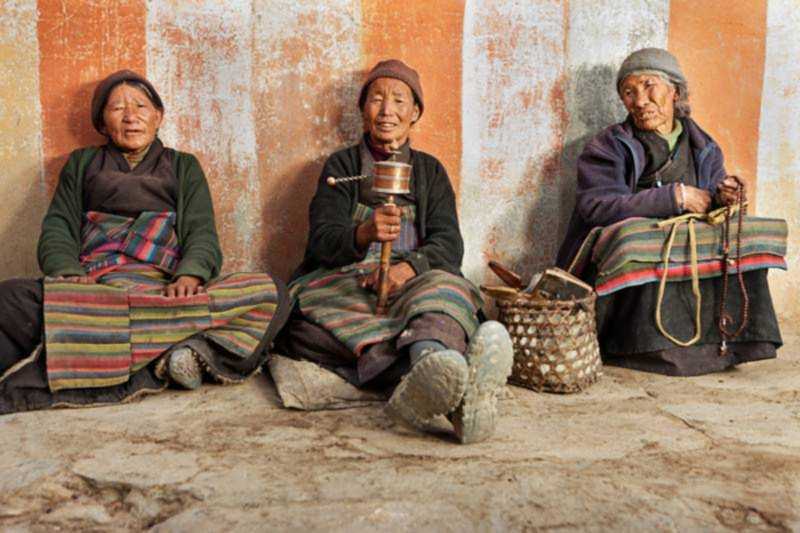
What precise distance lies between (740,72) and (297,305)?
2.85m

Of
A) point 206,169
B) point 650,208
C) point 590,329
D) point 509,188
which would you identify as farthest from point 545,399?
point 206,169

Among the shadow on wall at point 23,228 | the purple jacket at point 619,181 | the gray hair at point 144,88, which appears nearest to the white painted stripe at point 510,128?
the purple jacket at point 619,181

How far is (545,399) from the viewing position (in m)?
3.30

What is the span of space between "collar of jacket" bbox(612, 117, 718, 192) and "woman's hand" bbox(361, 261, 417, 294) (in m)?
1.24

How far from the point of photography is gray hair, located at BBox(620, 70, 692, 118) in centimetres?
404

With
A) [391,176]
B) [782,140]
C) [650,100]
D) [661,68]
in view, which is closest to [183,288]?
[391,176]

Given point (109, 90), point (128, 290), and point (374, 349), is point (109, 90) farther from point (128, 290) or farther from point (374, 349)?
point (374, 349)

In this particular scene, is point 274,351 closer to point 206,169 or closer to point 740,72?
point 206,169

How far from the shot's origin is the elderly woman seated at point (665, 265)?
3.69m

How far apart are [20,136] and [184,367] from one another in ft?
5.31

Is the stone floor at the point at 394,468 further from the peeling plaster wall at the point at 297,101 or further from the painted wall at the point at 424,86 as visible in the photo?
the painted wall at the point at 424,86

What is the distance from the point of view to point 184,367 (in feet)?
A: 10.7

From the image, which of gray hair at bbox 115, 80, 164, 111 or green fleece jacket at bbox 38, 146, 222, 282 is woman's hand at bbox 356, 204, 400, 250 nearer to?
green fleece jacket at bbox 38, 146, 222, 282

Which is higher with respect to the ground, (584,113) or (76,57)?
(76,57)
